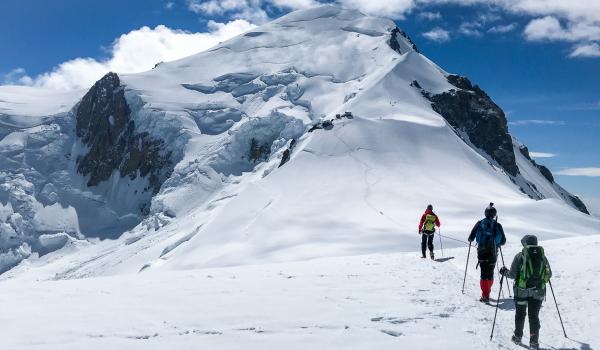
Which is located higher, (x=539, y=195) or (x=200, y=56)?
(x=200, y=56)

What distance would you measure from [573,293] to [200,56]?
370 feet

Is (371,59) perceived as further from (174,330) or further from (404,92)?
(174,330)

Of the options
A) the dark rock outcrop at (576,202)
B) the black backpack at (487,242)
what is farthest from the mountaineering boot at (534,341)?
the dark rock outcrop at (576,202)

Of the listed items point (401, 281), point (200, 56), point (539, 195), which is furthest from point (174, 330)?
point (200, 56)

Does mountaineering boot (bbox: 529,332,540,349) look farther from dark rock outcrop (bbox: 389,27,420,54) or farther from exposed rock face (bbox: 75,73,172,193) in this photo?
dark rock outcrop (bbox: 389,27,420,54)

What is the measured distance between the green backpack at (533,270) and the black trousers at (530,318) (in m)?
0.24

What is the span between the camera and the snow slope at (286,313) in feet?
26.7

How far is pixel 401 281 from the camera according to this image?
13.8m

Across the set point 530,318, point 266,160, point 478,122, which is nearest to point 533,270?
point 530,318

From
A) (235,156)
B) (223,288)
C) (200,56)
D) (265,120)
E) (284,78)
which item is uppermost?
(200,56)

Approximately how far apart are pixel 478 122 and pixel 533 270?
275 ft

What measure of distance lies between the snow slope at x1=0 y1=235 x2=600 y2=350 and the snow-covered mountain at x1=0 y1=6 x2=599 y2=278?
16.8 m

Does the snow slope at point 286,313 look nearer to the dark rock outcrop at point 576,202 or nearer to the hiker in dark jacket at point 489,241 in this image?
the hiker in dark jacket at point 489,241

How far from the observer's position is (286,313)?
9.80 m
